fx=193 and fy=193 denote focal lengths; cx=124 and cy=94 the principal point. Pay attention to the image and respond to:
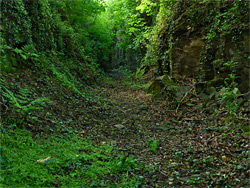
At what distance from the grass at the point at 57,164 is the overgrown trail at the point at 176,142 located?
50 centimetres

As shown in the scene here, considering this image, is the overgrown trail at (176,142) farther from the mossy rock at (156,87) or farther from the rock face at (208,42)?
the mossy rock at (156,87)

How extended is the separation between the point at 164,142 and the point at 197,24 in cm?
648

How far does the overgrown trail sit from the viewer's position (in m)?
3.69

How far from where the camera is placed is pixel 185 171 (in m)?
3.97

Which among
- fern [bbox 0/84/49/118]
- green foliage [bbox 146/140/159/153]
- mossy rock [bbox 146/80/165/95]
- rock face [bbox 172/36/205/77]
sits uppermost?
rock face [bbox 172/36/205/77]

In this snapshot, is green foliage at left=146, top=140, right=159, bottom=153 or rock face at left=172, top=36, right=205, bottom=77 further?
rock face at left=172, top=36, right=205, bottom=77

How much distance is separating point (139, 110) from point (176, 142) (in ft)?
10.5

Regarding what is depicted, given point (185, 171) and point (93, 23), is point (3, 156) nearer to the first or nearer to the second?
point (185, 171)

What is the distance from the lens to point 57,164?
3.53 metres

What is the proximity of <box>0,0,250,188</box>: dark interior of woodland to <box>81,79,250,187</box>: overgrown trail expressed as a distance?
25mm

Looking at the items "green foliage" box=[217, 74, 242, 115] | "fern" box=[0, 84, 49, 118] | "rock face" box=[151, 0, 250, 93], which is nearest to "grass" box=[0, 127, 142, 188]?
"fern" box=[0, 84, 49, 118]

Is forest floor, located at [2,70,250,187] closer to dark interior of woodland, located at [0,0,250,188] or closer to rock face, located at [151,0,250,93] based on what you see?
dark interior of woodland, located at [0,0,250,188]

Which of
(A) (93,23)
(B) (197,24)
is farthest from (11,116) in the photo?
(A) (93,23)

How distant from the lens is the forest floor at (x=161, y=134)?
3.71 m
